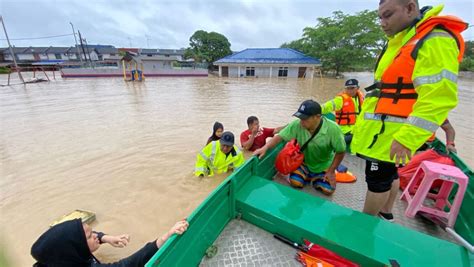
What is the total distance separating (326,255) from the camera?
1460 mm

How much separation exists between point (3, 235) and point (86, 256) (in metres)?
2.09

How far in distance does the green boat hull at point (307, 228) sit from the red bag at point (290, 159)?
52 cm

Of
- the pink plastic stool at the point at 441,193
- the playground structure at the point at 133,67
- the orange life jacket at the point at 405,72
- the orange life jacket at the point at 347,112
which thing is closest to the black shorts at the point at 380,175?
the orange life jacket at the point at 405,72

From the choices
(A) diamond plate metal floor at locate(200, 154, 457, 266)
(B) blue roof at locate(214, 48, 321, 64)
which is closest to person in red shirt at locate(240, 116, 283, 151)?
(A) diamond plate metal floor at locate(200, 154, 457, 266)

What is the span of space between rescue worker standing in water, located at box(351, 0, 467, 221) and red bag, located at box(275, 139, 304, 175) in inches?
30.3

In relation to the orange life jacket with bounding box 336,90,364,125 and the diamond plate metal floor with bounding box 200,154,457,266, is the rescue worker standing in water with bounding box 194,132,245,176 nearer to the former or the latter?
the diamond plate metal floor with bounding box 200,154,457,266

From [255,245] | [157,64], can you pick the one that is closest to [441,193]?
[255,245]

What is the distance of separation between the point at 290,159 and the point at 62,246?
2075 millimetres

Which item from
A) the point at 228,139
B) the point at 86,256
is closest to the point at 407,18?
the point at 228,139

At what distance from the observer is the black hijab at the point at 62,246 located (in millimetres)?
1282

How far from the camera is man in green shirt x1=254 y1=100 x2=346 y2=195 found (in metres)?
2.20

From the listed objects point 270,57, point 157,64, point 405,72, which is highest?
point 270,57

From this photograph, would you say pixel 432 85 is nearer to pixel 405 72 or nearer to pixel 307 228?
pixel 405 72

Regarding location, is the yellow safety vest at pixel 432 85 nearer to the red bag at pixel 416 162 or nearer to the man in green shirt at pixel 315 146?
the man in green shirt at pixel 315 146
